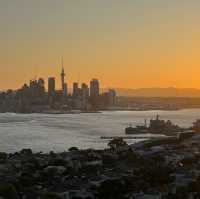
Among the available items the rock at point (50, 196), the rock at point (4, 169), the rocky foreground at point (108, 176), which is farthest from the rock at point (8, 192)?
the rock at point (4, 169)

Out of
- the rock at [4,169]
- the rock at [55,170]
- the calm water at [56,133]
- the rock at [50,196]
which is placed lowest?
the calm water at [56,133]

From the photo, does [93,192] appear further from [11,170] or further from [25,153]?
[25,153]

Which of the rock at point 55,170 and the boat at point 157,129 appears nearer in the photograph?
the rock at point 55,170

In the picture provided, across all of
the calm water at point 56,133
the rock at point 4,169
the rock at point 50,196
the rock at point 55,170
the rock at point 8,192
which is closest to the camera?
the rock at point 50,196

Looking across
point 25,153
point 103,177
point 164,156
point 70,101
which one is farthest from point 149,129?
point 70,101

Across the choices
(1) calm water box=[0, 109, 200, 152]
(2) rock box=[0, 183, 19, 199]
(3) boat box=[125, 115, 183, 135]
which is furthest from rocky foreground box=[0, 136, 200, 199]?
(3) boat box=[125, 115, 183, 135]

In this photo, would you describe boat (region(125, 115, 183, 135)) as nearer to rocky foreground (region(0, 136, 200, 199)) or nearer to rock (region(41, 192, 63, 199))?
rocky foreground (region(0, 136, 200, 199))

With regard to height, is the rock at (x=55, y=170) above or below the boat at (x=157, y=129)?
above

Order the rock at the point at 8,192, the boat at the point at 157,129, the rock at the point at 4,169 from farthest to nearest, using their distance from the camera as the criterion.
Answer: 1. the boat at the point at 157,129
2. the rock at the point at 4,169
3. the rock at the point at 8,192

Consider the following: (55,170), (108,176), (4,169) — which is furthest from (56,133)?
(108,176)

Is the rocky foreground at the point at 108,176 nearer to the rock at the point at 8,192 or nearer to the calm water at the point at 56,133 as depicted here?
the rock at the point at 8,192
